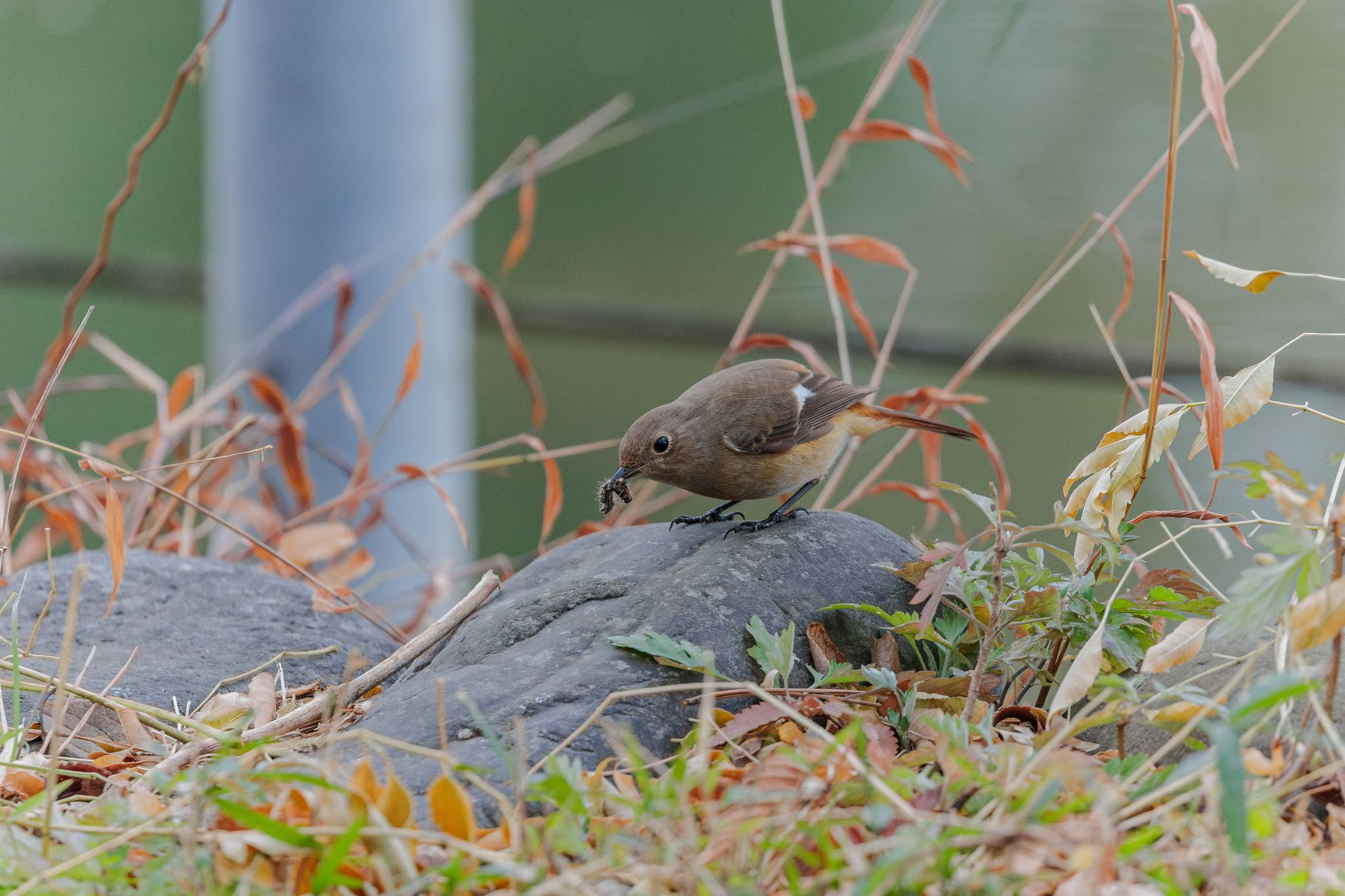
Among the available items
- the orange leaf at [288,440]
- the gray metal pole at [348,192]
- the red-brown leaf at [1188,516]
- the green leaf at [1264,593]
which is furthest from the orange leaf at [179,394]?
the green leaf at [1264,593]

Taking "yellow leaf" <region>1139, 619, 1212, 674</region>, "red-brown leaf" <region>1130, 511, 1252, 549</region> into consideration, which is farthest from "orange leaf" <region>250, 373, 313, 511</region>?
"yellow leaf" <region>1139, 619, 1212, 674</region>

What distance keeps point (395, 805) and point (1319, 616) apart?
0.78 m

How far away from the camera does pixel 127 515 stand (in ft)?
7.86

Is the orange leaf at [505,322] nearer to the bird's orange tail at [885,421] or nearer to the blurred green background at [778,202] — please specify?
the bird's orange tail at [885,421]

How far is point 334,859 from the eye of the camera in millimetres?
847

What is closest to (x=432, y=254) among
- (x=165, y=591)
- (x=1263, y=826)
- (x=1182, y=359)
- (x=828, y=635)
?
(x=165, y=591)

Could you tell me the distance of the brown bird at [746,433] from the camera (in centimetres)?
200

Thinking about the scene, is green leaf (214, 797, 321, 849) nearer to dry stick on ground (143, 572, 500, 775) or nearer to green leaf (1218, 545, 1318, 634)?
dry stick on ground (143, 572, 500, 775)

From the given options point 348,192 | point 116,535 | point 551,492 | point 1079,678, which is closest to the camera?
point 1079,678

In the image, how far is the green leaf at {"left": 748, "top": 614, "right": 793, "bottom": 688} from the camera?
1272 millimetres

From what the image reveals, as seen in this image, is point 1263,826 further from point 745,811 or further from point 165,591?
point 165,591

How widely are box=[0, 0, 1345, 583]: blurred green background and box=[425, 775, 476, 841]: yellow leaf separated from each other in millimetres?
2362

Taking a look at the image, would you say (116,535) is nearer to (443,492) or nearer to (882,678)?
(443,492)

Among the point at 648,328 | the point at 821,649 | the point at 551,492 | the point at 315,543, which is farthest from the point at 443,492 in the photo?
the point at 648,328
